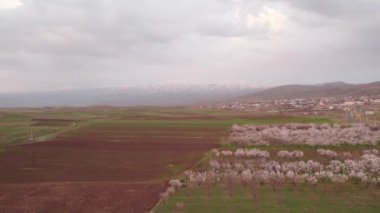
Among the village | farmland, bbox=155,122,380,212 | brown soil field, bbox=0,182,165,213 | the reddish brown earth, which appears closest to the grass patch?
farmland, bbox=155,122,380,212

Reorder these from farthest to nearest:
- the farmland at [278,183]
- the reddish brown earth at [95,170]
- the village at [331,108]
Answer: the village at [331,108] < the reddish brown earth at [95,170] < the farmland at [278,183]

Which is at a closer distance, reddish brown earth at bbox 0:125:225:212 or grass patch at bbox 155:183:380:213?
grass patch at bbox 155:183:380:213

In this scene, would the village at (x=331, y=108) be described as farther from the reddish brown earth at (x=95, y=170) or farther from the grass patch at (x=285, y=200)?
the grass patch at (x=285, y=200)

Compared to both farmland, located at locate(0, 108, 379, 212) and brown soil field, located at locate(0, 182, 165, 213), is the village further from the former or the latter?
brown soil field, located at locate(0, 182, 165, 213)

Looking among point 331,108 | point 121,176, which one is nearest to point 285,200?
point 121,176

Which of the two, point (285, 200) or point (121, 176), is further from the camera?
point (121, 176)

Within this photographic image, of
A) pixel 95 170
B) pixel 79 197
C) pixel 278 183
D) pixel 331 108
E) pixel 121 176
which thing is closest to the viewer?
pixel 79 197

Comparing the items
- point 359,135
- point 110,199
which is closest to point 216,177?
point 110,199

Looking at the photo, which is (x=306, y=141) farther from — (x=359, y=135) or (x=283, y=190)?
(x=283, y=190)

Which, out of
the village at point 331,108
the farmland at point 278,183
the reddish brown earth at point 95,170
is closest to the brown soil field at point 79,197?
the reddish brown earth at point 95,170

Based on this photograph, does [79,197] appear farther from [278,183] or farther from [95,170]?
[278,183]
